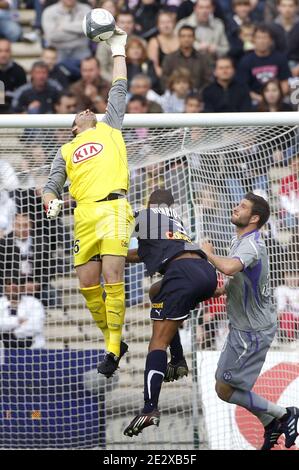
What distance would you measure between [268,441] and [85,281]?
2.11 metres

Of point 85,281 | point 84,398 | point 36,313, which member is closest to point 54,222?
point 36,313

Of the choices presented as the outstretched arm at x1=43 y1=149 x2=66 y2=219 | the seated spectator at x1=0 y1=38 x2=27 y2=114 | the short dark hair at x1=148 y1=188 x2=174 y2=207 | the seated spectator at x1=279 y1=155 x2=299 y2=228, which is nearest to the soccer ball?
the outstretched arm at x1=43 y1=149 x2=66 y2=219

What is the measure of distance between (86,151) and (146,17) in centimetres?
721

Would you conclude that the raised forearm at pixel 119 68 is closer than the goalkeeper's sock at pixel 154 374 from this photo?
No

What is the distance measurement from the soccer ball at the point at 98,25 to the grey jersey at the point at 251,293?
76.9 inches

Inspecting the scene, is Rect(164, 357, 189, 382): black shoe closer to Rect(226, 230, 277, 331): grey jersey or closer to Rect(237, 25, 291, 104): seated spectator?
Rect(226, 230, 277, 331): grey jersey

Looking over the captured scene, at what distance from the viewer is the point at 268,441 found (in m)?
10.1

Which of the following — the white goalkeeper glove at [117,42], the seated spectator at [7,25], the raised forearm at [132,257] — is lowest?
the raised forearm at [132,257]

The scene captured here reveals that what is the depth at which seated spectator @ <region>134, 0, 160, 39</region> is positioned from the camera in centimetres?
1622

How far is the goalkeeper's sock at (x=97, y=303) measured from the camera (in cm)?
945

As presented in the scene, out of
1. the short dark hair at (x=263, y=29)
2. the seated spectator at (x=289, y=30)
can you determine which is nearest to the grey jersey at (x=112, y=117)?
the short dark hair at (x=263, y=29)

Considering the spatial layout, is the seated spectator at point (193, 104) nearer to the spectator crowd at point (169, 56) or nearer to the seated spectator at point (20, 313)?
the spectator crowd at point (169, 56)

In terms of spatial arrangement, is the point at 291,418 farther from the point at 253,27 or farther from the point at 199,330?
the point at 253,27

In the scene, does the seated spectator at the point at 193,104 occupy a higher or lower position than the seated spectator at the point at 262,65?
lower
